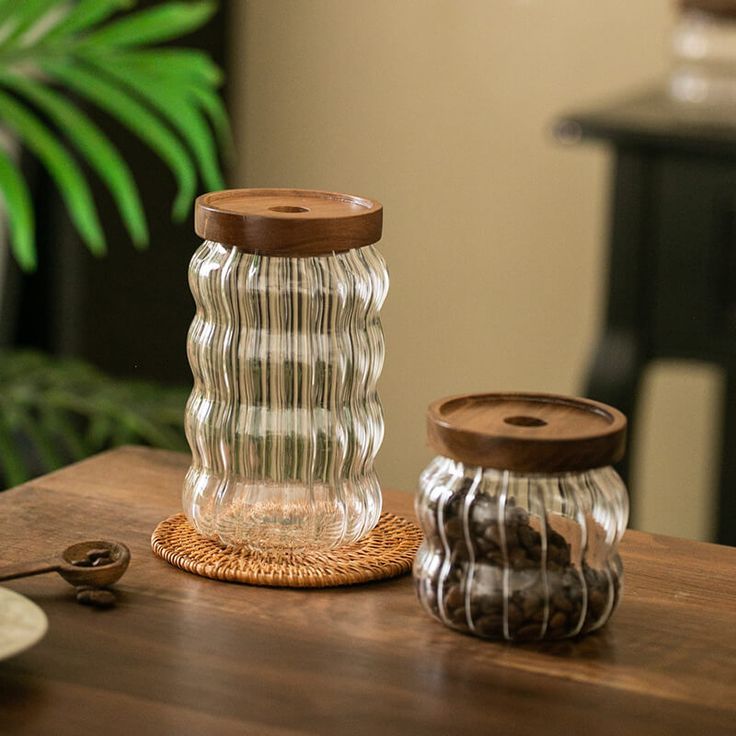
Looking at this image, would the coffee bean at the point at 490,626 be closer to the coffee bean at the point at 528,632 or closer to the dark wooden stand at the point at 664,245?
the coffee bean at the point at 528,632

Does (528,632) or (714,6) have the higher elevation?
(714,6)

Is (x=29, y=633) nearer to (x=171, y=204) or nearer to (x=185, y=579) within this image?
(x=185, y=579)

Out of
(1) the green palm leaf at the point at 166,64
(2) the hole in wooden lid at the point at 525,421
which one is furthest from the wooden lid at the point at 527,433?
(1) the green palm leaf at the point at 166,64

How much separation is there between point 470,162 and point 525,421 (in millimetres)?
1947

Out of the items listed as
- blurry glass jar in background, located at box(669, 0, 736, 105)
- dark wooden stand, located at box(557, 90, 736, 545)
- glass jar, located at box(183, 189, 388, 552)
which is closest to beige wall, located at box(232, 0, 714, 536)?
blurry glass jar in background, located at box(669, 0, 736, 105)

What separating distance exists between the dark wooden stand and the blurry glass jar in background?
187 mm

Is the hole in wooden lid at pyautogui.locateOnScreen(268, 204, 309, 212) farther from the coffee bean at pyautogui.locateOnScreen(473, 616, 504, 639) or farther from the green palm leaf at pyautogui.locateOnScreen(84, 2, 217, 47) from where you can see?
the green palm leaf at pyautogui.locateOnScreen(84, 2, 217, 47)

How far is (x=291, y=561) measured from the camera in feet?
3.04

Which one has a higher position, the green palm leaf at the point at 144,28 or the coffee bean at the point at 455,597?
the green palm leaf at the point at 144,28

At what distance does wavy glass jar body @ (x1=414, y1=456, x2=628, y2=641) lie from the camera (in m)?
0.80

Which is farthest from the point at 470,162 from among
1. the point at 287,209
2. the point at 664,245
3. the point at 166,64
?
the point at 287,209

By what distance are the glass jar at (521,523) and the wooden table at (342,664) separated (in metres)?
0.02

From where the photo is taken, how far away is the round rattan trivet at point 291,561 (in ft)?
2.95

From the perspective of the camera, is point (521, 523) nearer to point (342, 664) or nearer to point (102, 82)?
point (342, 664)
